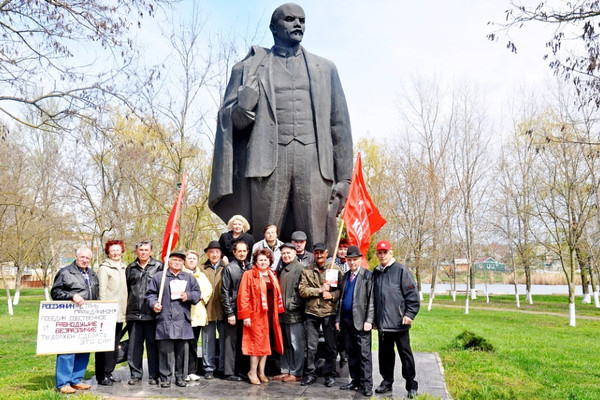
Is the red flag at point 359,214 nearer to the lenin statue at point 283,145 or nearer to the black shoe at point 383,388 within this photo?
the lenin statue at point 283,145

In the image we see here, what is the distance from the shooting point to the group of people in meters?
6.00

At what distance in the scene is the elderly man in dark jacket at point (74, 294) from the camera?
6.01m

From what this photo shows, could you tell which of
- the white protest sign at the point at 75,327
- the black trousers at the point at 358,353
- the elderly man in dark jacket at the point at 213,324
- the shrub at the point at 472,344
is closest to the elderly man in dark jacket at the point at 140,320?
the white protest sign at the point at 75,327

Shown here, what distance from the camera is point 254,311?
6.16 m

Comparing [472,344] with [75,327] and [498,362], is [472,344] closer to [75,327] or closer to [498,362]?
[498,362]

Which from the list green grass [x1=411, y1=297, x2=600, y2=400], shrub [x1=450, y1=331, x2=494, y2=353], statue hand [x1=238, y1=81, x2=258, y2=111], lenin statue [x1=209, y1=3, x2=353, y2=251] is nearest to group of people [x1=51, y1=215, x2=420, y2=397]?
lenin statue [x1=209, y1=3, x2=353, y2=251]

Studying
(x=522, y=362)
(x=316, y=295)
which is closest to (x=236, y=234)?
(x=316, y=295)

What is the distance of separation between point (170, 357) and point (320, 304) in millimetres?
1779

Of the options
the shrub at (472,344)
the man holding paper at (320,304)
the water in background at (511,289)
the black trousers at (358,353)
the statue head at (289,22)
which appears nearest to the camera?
the black trousers at (358,353)

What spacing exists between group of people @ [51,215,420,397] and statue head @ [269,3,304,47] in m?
2.31

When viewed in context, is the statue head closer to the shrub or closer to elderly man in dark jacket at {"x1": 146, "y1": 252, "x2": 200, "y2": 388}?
elderly man in dark jacket at {"x1": 146, "y1": 252, "x2": 200, "y2": 388}

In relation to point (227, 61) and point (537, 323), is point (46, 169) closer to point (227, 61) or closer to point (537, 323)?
point (227, 61)

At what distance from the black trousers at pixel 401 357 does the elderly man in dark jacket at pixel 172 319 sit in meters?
2.14

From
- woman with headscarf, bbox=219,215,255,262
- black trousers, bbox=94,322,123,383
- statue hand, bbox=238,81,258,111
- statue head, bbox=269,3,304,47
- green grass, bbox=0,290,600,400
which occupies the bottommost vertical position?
green grass, bbox=0,290,600,400
